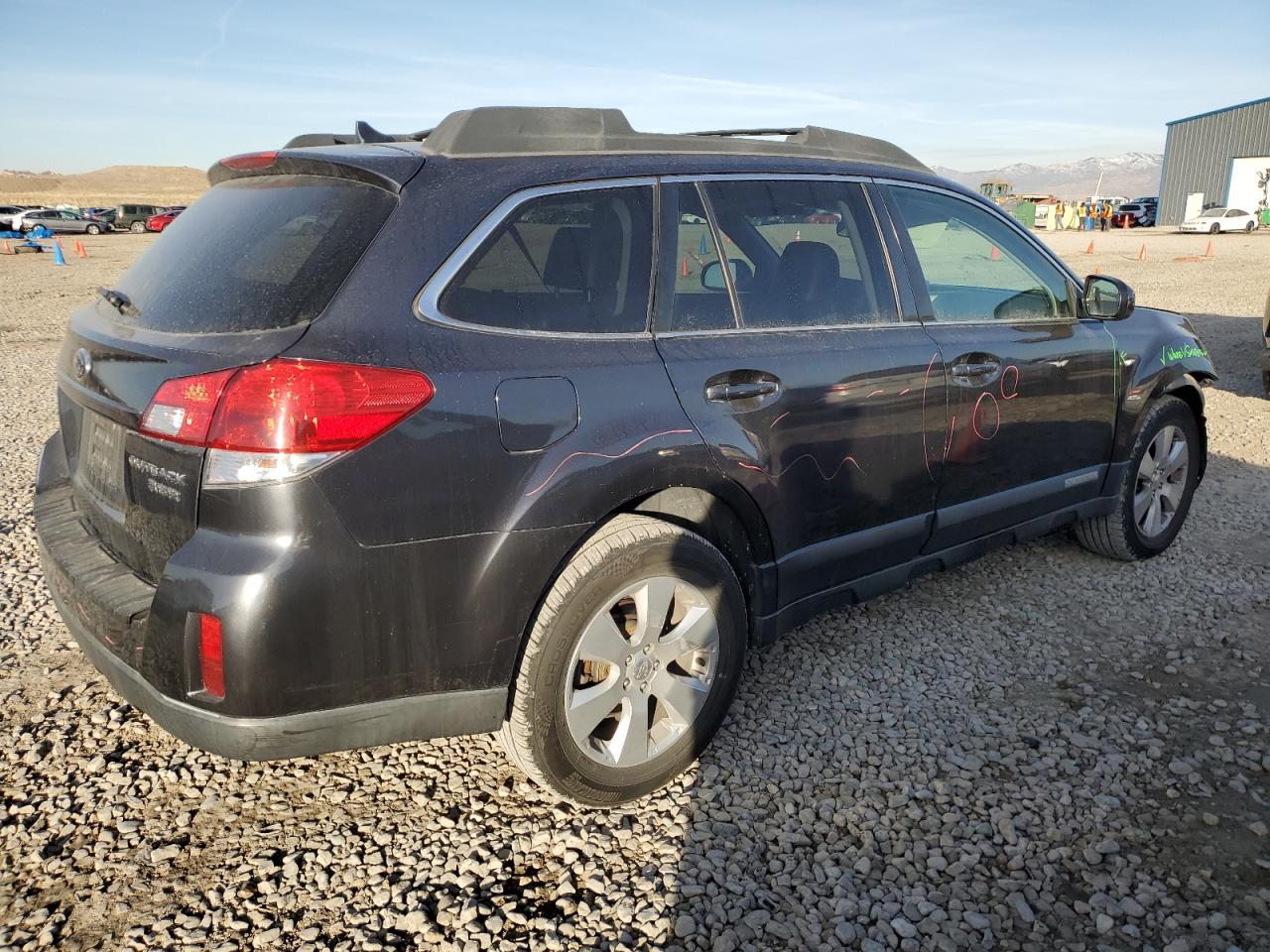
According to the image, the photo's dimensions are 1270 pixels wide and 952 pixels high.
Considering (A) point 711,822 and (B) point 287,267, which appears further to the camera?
(A) point 711,822

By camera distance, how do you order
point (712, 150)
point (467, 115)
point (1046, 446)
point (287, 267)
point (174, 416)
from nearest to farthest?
point (174, 416) → point (287, 267) → point (467, 115) → point (712, 150) → point (1046, 446)

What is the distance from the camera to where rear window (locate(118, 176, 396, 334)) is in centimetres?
220

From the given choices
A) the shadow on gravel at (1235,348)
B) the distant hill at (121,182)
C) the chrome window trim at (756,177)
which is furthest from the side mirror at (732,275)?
the distant hill at (121,182)

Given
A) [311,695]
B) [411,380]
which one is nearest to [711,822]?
[311,695]

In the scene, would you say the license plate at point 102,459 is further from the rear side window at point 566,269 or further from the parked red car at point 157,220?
the parked red car at point 157,220

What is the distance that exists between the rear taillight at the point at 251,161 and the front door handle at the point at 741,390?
4.54 ft

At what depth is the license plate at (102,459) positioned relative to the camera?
2.36 metres

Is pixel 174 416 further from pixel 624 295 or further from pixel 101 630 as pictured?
pixel 624 295

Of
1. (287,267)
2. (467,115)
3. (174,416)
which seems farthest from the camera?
(467,115)

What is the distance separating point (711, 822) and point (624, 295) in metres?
1.53

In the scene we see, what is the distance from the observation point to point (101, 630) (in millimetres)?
2355

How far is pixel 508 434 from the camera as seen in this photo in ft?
7.34

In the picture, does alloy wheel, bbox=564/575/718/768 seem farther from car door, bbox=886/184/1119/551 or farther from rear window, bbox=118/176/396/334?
car door, bbox=886/184/1119/551

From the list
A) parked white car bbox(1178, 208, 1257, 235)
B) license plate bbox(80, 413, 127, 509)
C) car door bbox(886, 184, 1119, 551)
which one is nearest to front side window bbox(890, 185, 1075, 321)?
car door bbox(886, 184, 1119, 551)
